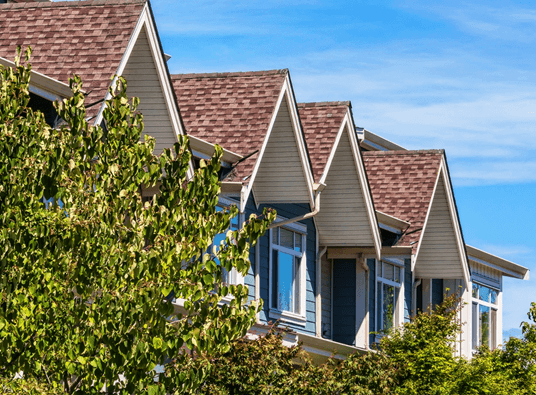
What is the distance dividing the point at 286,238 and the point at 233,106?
3.72 m

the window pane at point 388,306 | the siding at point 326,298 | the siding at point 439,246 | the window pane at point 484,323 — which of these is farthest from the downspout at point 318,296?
the window pane at point 484,323

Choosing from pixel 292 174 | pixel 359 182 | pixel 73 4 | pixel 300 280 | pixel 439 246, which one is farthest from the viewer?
pixel 439 246

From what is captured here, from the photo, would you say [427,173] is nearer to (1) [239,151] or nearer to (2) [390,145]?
(2) [390,145]

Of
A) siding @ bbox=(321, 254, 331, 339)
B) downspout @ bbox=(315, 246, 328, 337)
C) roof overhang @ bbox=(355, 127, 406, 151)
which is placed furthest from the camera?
roof overhang @ bbox=(355, 127, 406, 151)

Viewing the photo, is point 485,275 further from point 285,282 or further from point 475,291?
point 285,282

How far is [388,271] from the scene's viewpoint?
28.2 m

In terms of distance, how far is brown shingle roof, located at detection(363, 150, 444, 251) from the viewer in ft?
89.6

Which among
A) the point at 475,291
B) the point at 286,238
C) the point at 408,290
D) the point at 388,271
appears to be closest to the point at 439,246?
the point at 408,290

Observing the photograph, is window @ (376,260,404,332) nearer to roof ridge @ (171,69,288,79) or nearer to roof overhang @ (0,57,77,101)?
roof ridge @ (171,69,288,79)

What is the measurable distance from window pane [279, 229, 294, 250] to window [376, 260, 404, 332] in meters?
4.53

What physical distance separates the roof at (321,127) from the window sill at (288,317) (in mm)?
3174

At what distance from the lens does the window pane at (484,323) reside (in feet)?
115

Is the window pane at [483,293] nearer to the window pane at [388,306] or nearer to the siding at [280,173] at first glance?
the window pane at [388,306]

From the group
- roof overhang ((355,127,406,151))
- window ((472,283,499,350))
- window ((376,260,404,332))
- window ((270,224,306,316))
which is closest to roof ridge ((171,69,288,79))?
window ((270,224,306,316))
